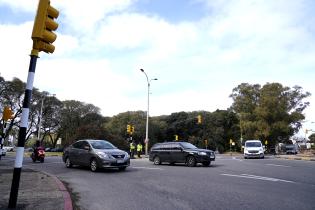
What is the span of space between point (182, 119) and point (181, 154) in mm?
74076

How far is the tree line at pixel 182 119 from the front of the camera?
61.6 m

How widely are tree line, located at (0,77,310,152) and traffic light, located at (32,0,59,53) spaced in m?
39.8

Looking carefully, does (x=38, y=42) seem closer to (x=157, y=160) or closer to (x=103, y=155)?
(x=103, y=155)

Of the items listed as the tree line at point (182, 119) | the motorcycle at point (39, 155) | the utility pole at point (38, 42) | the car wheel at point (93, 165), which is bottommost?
the car wheel at point (93, 165)

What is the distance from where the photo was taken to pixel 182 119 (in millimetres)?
93750

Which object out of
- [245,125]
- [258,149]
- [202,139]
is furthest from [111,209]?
[202,139]

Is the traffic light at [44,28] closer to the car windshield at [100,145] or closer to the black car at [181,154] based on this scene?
the car windshield at [100,145]

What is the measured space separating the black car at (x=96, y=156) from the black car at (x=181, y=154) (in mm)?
4432

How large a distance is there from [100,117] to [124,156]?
73.4 metres

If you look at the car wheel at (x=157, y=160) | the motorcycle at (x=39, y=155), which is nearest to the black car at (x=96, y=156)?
the car wheel at (x=157, y=160)

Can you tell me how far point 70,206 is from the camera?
295 inches

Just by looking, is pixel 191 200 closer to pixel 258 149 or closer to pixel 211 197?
pixel 211 197

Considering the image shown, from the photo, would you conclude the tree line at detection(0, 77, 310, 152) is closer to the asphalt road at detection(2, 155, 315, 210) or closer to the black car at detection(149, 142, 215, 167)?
the black car at detection(149, 142, 215, 167)

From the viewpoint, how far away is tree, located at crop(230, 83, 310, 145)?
63.4m
